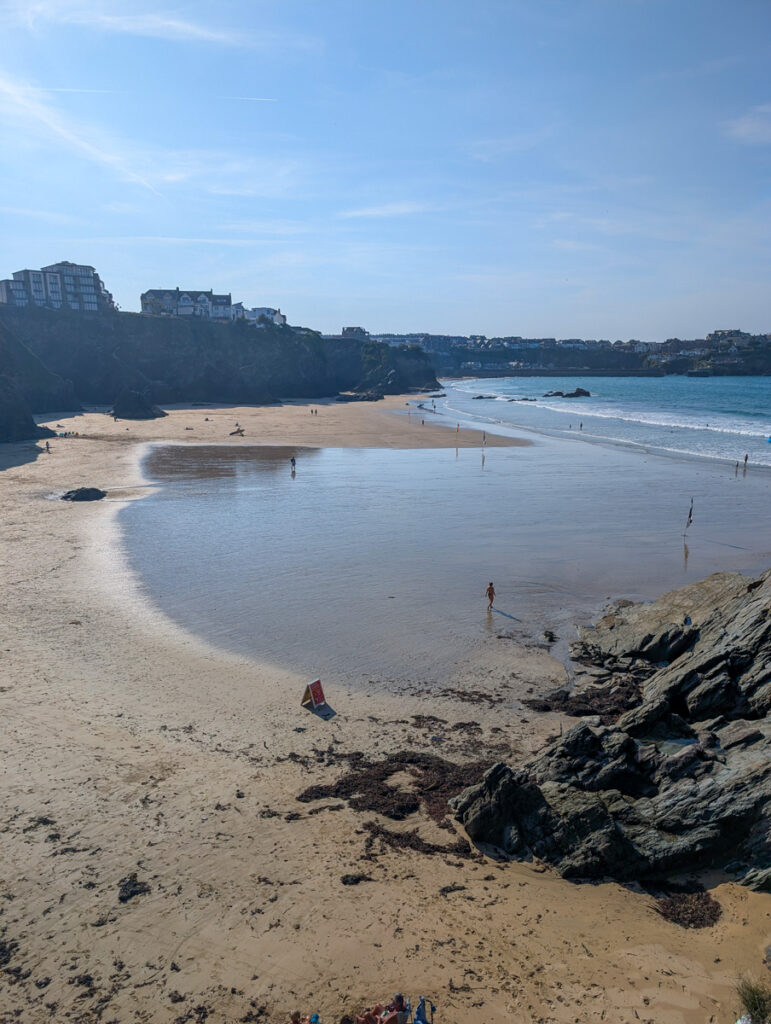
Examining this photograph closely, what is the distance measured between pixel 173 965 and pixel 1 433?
60387mm

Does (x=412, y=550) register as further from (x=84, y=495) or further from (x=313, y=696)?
(x=84, y=495)

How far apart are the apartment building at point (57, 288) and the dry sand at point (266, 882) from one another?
113m

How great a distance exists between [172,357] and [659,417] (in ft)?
253

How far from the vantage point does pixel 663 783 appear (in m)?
10.5

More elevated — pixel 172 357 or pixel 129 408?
pixel 172 357

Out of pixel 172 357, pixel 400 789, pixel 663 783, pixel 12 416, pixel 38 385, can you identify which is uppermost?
pixel 172 357

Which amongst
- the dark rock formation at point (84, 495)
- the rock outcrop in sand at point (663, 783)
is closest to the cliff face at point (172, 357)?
the dark rock formation at point (84, 495)

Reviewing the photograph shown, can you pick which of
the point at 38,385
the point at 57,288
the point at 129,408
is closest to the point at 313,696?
the point at 129,408

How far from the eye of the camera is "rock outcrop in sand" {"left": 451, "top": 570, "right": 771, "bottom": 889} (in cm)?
931

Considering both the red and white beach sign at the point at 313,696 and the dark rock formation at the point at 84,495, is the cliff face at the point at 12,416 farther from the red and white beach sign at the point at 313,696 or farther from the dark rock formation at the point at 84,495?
the red and white beach sign at the point at 313,696

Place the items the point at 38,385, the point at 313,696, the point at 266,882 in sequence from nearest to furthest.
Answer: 1. the point at 266,882
2. the point at 313,696
3. the point at 38,385

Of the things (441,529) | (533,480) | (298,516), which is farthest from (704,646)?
(533,480)

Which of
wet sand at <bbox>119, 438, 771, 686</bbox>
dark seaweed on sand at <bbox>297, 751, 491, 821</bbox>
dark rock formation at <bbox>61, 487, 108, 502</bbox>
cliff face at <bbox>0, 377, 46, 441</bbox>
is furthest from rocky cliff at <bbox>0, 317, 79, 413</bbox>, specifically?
dark seaweed on sand at <bbox>297, 751, 491, 821</bbox>

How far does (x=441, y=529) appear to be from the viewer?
2880 cm
